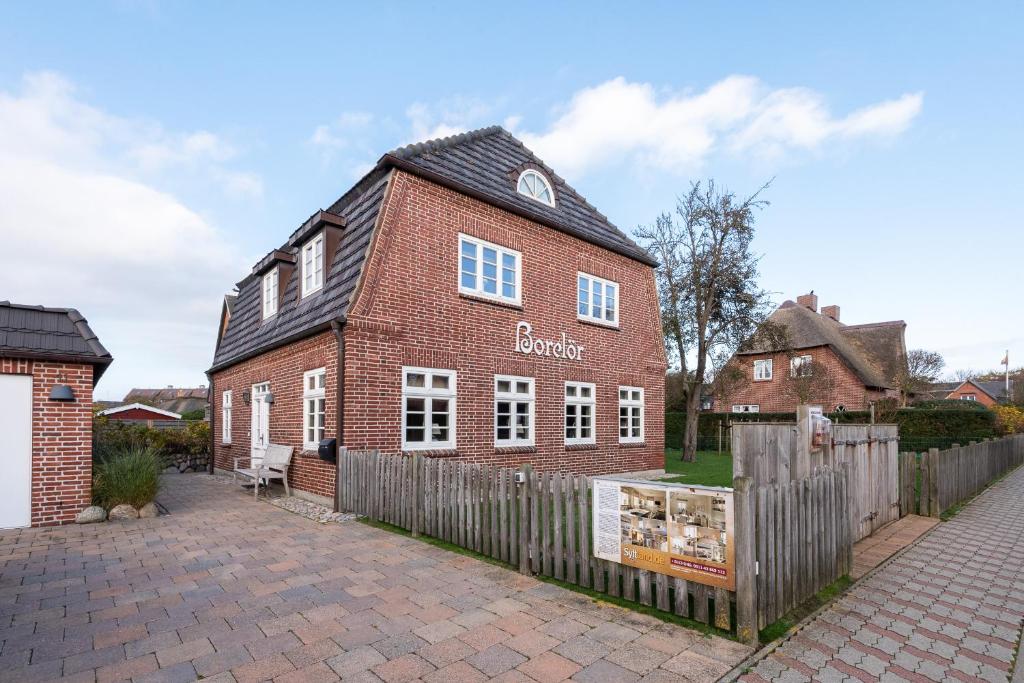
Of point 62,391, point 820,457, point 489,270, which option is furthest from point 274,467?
point 820,457

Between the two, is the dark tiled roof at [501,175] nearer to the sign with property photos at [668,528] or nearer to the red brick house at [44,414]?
the red brick house at [44,414]

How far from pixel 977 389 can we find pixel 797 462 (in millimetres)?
78698

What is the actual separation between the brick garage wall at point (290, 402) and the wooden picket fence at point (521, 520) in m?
1.78

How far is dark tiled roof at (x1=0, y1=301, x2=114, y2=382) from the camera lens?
26.3 ft

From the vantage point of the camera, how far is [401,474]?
7.87 meters

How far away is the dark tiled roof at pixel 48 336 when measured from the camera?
8031 mm

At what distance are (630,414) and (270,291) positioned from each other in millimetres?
10753

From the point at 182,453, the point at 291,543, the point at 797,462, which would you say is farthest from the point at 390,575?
the point at 182,453

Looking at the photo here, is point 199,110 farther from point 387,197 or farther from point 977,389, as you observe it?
point 977,389

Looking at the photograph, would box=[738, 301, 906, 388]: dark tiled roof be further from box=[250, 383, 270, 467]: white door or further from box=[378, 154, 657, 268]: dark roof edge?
box=[250, 383, 270, 467]: white door

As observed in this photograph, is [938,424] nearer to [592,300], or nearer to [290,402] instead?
[592,300]

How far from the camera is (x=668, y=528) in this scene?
4492mm

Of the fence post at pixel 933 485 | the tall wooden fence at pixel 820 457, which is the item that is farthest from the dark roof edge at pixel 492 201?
the fence post at pixel 933 485

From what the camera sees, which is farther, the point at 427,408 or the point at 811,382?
→ the point at 811,382
